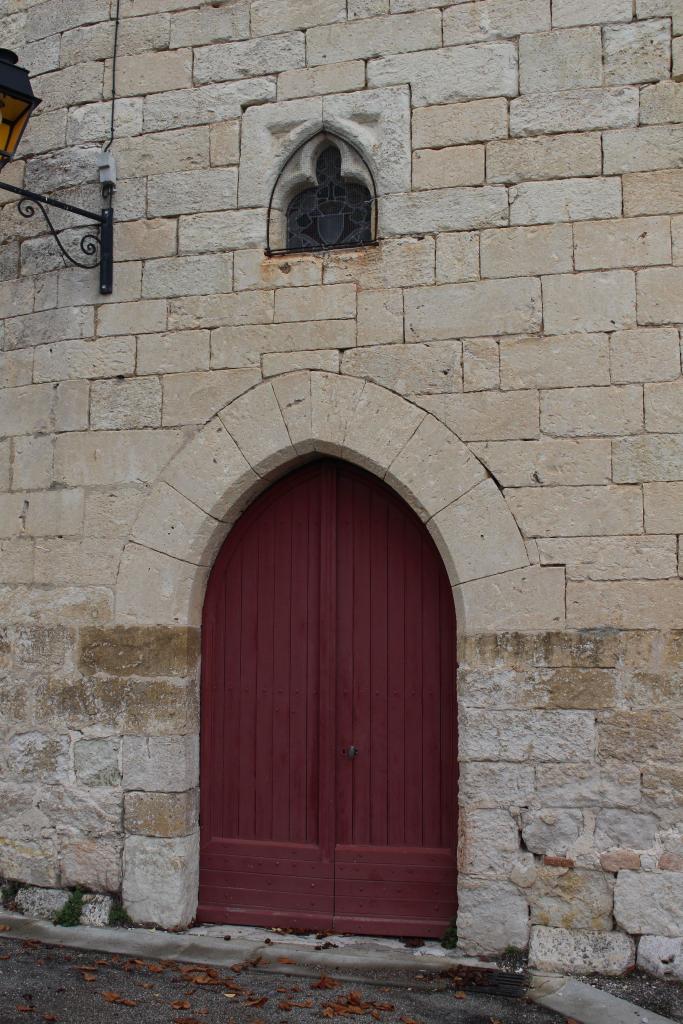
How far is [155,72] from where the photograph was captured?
17.4 feet

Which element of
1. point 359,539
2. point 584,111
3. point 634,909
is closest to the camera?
Answer: point 634,909

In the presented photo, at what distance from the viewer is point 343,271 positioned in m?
4.93

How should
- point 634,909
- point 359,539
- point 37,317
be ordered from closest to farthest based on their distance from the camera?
point 634,909 < point 359,539 < point 37,317

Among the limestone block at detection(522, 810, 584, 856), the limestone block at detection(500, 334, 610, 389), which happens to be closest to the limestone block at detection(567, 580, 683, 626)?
the limestone block at detection(522, 810, 584, 856)

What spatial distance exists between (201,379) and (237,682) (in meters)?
1.49

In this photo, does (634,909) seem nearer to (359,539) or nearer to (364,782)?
(364,782)

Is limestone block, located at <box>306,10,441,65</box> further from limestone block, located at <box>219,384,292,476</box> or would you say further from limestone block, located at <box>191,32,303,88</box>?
limestone block, located at <box>219,384,292,476</box>

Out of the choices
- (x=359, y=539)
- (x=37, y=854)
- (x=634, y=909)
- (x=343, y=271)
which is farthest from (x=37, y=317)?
(x=634, y=909)

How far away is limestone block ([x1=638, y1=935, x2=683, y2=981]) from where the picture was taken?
420 cm

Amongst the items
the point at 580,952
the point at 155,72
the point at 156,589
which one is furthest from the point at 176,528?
the point at 580,952

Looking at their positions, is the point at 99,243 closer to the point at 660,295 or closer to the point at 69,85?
the point at 69,85

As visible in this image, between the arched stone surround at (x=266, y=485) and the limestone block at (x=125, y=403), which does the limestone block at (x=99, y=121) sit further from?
the arched stone surround at (x=266, y=485)

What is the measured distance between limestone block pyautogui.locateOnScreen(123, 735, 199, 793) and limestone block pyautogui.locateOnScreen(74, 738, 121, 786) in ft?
0.18

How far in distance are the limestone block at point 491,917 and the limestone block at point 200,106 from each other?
3.60m
